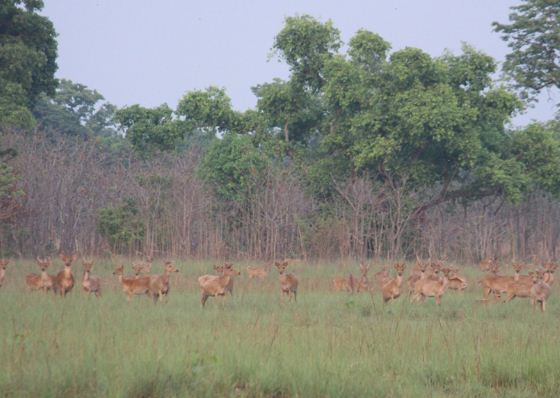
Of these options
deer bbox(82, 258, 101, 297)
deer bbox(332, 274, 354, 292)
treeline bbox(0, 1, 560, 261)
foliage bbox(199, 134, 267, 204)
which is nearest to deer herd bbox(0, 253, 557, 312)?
deer bbox(82, 258, 101, 297)

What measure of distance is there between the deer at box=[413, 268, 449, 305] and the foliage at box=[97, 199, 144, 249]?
13.4 m

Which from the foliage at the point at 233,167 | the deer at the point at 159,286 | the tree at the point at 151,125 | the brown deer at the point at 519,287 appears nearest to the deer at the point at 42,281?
the deer at the point at 159,286

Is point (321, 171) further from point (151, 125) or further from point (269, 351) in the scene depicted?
point (269, 351)

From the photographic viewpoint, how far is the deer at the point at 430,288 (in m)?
16.4

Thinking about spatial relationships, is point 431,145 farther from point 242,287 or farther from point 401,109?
point 242,287

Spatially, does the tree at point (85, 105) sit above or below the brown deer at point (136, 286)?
above

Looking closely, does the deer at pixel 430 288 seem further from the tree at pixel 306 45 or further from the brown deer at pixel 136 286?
the tree at pixel 306 45

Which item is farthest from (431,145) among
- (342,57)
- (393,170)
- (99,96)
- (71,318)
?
(99,96)

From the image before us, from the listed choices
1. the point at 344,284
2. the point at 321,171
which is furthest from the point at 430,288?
the point at 321,171

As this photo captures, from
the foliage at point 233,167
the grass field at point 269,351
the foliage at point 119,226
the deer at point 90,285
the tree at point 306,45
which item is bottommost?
the grass field at point 269,351

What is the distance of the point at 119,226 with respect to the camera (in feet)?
92.7

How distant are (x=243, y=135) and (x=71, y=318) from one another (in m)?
19.6

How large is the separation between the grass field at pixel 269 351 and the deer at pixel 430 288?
4.61 ft

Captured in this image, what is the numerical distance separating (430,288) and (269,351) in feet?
26.5
